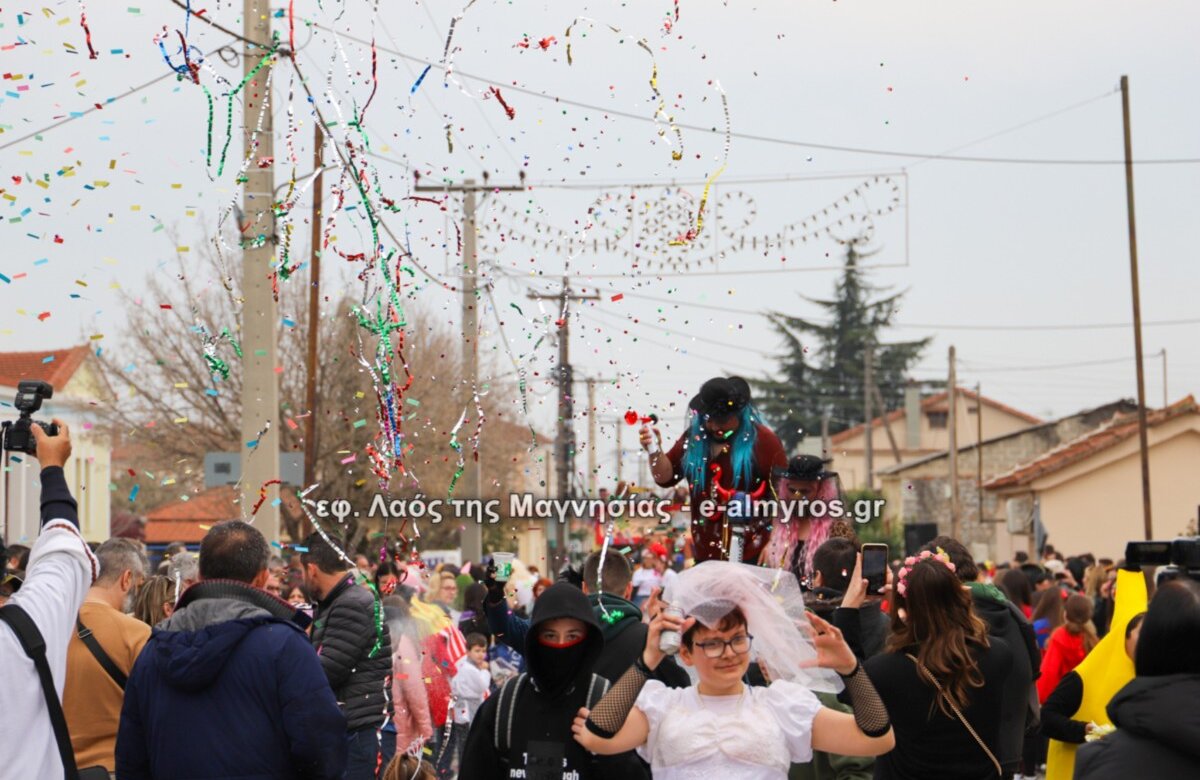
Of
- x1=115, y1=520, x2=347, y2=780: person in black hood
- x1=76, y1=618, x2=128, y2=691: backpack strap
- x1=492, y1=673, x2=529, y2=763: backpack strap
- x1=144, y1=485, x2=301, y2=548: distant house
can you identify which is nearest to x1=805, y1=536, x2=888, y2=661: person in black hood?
x1=492, y1=673, x2=529, y2=763: backpack strap

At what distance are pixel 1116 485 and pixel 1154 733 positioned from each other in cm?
4367

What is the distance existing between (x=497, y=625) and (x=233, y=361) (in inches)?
892

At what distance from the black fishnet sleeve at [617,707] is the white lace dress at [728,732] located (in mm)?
39

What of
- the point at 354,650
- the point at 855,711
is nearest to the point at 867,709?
the point at 855,711

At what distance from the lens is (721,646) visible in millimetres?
4555

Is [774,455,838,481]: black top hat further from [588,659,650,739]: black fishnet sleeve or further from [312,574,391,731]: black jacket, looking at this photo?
[588,659,650,739]: black fishnet sleeve

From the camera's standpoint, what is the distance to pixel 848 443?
6850 cm

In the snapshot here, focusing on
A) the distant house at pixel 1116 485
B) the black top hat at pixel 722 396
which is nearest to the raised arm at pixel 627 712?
the black top hat at pixel 722 396

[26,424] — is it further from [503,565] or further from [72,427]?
[72,427]

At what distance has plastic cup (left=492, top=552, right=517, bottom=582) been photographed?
626 cm

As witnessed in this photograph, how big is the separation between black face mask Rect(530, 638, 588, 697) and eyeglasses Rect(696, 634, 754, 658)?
647 mm

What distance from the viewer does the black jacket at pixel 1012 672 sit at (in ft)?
19.2

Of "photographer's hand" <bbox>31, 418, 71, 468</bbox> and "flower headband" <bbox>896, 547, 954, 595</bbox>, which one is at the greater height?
"photographer's hand" <bbox>31, 418, 71, 468</bbox>

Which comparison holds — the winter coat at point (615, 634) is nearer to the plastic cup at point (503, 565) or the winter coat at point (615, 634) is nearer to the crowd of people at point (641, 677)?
the crowd of people at point (641, 677)
